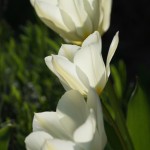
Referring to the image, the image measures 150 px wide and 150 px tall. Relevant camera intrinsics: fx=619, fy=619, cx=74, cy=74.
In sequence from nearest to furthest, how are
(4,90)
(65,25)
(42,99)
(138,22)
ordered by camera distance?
(65,25)
(42,99)
(4,90)
(138,22)

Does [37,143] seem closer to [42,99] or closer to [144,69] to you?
[144,69]

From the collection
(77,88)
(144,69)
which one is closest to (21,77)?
(144,69)

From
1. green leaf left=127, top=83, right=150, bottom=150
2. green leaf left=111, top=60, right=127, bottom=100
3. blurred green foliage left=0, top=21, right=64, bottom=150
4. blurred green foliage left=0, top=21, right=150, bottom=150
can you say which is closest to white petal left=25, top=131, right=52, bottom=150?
blurred green foliage left=0, top=21, right=150, bottom=150

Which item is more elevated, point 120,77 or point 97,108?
point 97,108

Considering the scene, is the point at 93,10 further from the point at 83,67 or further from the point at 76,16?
the point at 83,67

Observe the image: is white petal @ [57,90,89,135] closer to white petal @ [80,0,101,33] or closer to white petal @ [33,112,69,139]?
white petal @ [33,112,69,139]

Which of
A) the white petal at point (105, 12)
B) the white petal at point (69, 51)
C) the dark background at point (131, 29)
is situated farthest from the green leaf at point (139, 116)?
the dark background at point (131, 29)

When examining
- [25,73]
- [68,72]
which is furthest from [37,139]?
[25,73]
